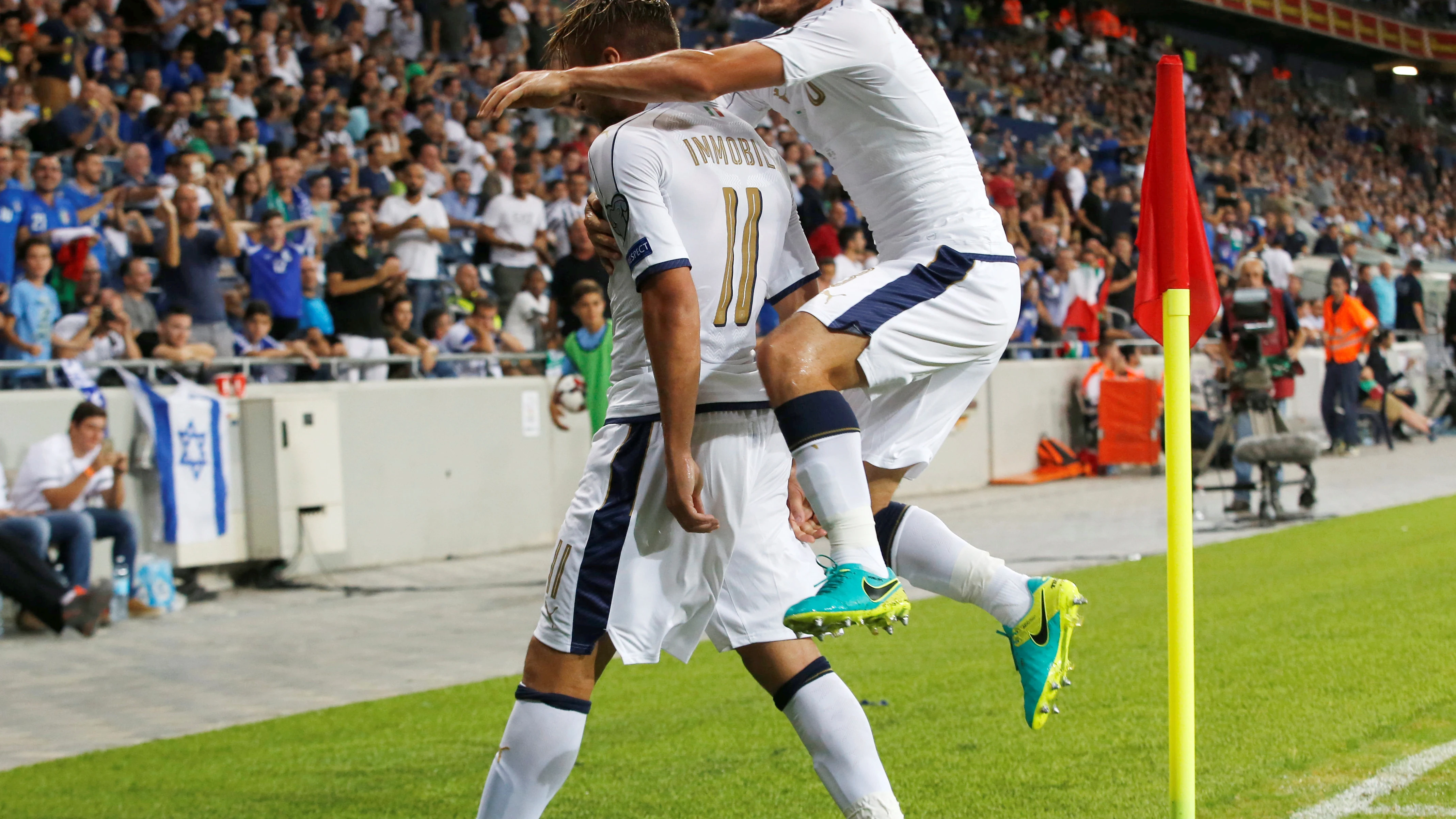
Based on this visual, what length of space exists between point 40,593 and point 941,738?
251 inches

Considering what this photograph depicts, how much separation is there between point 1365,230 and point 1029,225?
60.0ft

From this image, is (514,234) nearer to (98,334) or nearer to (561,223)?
(561,223)

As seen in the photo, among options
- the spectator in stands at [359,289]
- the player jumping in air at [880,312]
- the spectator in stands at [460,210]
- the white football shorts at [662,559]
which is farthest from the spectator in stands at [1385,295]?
the white football shorts at [662,559]

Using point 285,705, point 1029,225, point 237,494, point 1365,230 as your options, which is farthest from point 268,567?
point 1365,230

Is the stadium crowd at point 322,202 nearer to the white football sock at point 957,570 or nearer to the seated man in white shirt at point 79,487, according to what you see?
the seated man in white shirt at point 79,487

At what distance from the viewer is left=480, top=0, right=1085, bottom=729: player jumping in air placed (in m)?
3.04

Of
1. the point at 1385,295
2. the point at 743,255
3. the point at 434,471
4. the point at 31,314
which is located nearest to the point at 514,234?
the point at 434,471

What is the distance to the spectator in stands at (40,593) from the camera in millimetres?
8992

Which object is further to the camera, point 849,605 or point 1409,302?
point 1409,302

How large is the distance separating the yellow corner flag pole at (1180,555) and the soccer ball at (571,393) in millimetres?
8524

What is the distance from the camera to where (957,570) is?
371 cm

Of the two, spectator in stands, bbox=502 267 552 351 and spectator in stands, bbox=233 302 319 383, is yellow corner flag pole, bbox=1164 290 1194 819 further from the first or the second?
spectator in stands, bbox=502 267 552 351

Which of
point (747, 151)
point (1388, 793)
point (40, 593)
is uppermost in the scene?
point (747, 151)

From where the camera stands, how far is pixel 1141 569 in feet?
33.0
